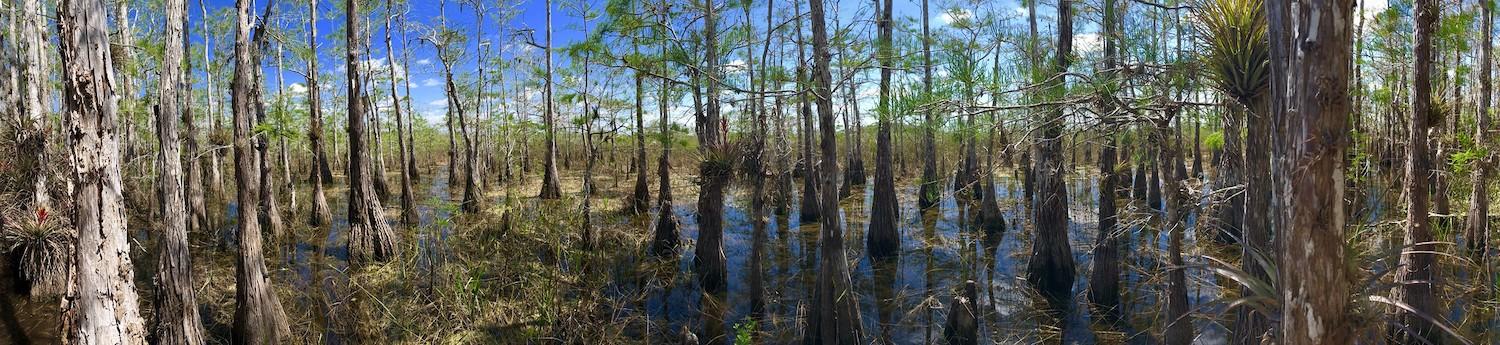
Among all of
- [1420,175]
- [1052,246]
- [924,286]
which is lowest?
[924,286]

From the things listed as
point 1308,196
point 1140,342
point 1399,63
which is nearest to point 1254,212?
point 1308,196

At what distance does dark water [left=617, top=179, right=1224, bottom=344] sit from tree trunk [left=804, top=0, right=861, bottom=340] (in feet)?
2.18

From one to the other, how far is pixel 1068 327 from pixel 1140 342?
595 millimetres

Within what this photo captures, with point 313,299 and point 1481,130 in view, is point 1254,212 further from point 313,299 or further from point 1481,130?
point 313,299

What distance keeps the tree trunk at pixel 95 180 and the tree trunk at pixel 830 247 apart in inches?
162

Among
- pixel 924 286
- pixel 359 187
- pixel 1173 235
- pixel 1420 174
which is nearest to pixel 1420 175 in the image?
pixel 1420 174

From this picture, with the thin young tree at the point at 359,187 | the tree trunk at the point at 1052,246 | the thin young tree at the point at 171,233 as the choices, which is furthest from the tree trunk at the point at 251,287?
the tree trunk at the point at 1052,246

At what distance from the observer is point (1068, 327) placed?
6004mm

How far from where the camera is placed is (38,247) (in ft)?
20.5

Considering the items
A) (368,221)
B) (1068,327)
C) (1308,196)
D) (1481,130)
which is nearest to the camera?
(1308,196)

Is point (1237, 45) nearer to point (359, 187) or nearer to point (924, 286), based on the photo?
point (924, 286)

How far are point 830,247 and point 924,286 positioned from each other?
2981 mm

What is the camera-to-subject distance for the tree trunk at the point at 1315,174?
1.77 m

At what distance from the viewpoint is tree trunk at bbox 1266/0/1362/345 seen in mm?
1773
